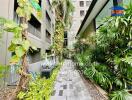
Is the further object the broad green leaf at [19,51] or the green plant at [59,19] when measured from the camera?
the green plant at [59,19]

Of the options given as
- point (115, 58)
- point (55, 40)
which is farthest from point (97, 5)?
point (55, 40)

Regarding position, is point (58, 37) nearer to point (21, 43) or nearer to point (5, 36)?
point (5, 36)

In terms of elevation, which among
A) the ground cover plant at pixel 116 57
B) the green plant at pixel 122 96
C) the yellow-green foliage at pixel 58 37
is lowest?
the green plant at pixel 122 96

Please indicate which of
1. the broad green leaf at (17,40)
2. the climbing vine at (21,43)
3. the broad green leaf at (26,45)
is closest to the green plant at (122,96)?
the climbing vine at (21,43)

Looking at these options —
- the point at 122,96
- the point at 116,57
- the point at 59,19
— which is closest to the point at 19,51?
the point at 116,57

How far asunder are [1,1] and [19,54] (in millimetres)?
3985

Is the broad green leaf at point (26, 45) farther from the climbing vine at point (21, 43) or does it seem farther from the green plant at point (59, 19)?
the green plant at point (59, 19)

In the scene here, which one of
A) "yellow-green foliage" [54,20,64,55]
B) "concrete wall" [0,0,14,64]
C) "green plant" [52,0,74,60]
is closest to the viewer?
"concrete wall" [0,0,14,64]

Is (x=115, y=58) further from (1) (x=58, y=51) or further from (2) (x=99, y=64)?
(1) (x=58, y=51)

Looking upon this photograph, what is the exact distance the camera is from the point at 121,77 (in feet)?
20.4

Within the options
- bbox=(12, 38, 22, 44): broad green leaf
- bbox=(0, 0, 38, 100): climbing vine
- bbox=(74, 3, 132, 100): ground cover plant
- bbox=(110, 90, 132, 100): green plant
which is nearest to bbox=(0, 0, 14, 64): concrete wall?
bbox=(0, 0, 38, 100): climbing vine

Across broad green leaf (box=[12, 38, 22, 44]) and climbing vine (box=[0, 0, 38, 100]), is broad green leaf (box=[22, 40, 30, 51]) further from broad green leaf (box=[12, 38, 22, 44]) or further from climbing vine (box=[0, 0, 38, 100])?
broad green leaf (box=[12, 38, 22, 44])

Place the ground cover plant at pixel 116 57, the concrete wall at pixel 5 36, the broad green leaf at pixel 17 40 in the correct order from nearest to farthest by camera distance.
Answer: the broad green leaf at pixel 17 40 → the ground cover plant at pixel 116 57 → the concrete wall at pixel 5 36

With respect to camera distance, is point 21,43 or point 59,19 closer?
point 21,43
